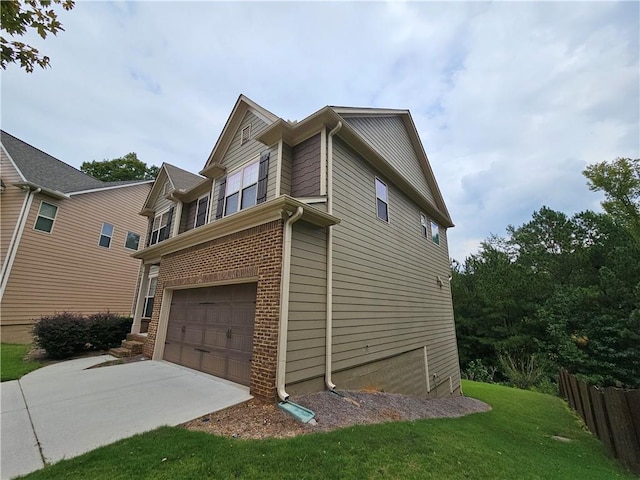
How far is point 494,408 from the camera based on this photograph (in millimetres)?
9344

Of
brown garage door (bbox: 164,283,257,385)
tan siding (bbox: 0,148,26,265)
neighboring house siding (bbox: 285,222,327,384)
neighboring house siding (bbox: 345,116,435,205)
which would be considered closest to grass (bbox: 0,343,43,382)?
brown garage door (bbox: 164,283,257,385)

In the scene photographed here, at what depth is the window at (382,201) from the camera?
8.73m

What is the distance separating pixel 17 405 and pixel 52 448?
2473 millimetres

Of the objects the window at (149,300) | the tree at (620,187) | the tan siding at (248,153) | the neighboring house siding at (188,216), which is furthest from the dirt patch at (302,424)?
the tree at (620,187)

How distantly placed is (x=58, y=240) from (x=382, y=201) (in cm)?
1519

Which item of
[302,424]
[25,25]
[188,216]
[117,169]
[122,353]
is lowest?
[302,424]

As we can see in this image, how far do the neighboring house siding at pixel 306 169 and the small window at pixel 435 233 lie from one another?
313 inches

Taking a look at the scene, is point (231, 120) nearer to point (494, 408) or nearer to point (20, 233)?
point (20, 233)

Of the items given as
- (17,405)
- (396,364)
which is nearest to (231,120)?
(17,405)

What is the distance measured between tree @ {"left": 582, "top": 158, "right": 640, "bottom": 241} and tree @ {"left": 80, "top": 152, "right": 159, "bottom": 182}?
39.7 m

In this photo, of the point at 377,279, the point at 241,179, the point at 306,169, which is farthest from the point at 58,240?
the point at 377,279

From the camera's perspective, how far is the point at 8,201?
1202cm

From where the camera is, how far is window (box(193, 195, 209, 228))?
33.7ft

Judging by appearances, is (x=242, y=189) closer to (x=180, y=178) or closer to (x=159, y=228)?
(x=180, y=178)
